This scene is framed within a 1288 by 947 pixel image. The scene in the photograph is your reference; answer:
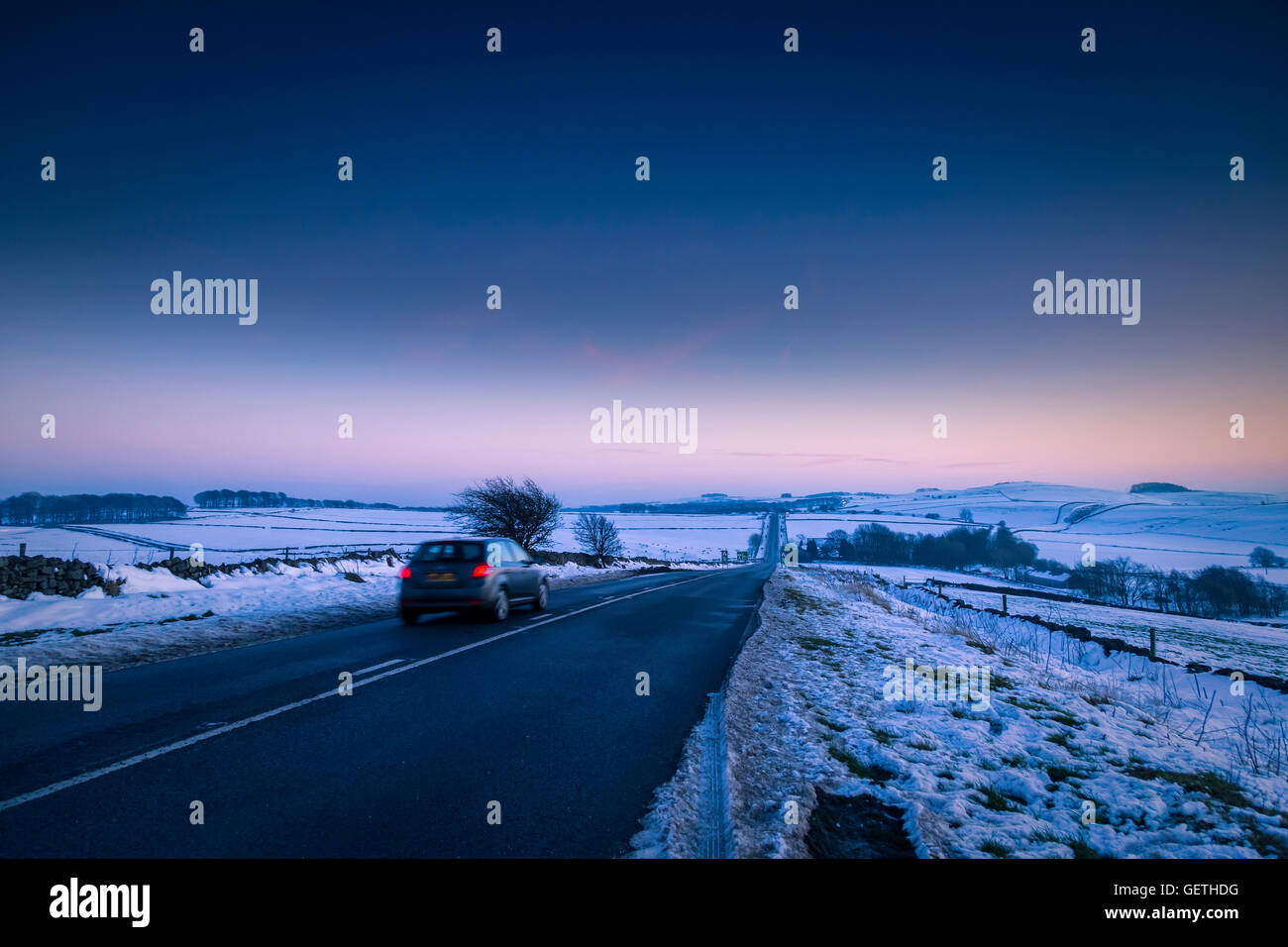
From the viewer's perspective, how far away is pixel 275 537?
61.8 m

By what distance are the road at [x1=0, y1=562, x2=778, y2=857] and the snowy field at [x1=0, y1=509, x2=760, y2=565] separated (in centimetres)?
2911

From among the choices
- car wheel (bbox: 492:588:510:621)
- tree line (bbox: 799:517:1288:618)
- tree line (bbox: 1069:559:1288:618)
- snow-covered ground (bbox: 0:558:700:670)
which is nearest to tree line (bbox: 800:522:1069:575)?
tree line (bbox: 799:517:1288:618)

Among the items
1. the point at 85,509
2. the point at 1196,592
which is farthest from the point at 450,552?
the point at 85,509

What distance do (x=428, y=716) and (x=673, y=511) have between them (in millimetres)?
184277

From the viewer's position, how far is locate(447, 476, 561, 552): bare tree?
41.8 metres

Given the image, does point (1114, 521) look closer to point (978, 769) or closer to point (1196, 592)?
point (1196, 592)

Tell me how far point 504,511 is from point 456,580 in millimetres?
30971

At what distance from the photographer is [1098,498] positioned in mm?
162875

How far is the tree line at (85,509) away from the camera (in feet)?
206

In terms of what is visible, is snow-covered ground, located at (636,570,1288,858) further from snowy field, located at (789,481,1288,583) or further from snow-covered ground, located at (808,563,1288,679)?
snowy field, located at (789,481,1288,583)

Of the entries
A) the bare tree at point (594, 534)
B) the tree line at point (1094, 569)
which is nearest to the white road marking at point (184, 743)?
the bare tree at point (594, 534)

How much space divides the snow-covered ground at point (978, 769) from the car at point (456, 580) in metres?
5.77
